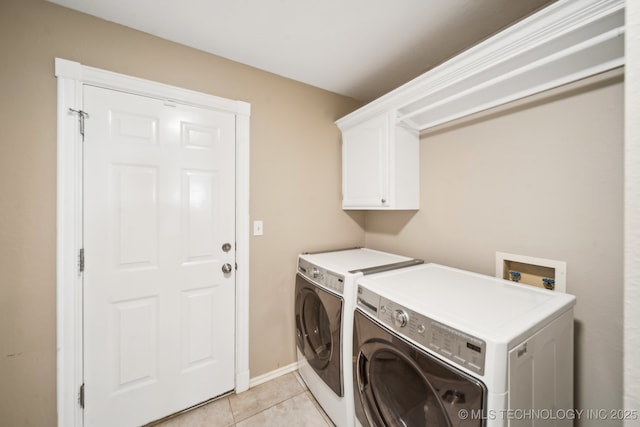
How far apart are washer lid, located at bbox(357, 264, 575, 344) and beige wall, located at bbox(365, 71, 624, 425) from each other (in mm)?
213

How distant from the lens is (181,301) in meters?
1.56

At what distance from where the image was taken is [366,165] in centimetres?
185

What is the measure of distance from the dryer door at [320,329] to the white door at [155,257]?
0.52 metres

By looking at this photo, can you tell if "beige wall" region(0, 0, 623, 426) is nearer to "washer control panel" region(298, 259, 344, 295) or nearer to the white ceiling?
the white ceiling

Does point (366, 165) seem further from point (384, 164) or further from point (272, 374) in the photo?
point (272, 374)

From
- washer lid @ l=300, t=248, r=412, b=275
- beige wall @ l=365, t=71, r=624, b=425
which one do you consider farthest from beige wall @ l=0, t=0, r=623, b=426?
washer lid @ l=300, t=248, r=412, b=275

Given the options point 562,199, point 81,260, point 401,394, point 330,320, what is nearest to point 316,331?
point 330,320

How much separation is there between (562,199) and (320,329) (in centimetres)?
155

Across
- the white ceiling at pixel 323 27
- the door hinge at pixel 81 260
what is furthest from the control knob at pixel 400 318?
the door hinge at pixel 81 260

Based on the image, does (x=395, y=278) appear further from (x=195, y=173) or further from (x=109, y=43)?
(x=109, y=43)

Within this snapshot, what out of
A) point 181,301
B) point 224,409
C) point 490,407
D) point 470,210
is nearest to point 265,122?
point 181,301

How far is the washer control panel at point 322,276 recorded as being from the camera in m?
1.37

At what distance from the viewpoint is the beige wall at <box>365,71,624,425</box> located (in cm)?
100

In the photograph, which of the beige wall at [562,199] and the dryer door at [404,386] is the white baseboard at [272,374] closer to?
the dryer door at [404,386]
